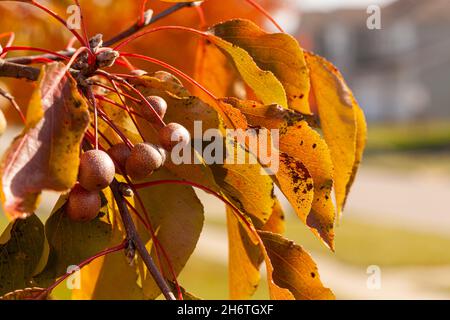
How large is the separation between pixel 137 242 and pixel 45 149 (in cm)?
25

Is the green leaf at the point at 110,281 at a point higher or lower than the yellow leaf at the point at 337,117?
lower

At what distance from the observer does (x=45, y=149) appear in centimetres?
83

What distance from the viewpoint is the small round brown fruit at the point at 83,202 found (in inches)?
40.6

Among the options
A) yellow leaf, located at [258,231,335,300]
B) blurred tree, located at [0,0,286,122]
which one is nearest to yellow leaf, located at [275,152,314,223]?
yellow leaf, located at [258,231,335,300]

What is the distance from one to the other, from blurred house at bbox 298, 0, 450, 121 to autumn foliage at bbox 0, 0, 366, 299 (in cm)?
3298

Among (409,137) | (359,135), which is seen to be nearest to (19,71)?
(359,135)

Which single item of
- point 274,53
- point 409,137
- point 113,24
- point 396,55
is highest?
point 396,55

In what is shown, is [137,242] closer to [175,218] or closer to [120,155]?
[120,155]

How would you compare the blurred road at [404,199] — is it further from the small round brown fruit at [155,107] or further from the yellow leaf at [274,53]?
the small round brown fruit at [155,107]

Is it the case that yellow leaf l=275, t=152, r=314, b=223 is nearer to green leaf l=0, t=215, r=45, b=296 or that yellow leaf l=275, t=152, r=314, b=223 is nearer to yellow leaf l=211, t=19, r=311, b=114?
yellow leaf l=211, t=19, r=311, b=114

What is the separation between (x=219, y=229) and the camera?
394 inches

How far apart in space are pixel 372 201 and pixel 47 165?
14.0 m

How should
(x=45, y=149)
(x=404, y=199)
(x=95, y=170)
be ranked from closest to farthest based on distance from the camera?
1. (x=45, y=149)
2. (x=95, y=170)
3. (x=404, y=199)

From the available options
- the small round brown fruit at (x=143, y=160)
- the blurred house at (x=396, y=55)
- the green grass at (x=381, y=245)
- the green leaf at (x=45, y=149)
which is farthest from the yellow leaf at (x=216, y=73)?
the blurred house at (x=396, y=55)
